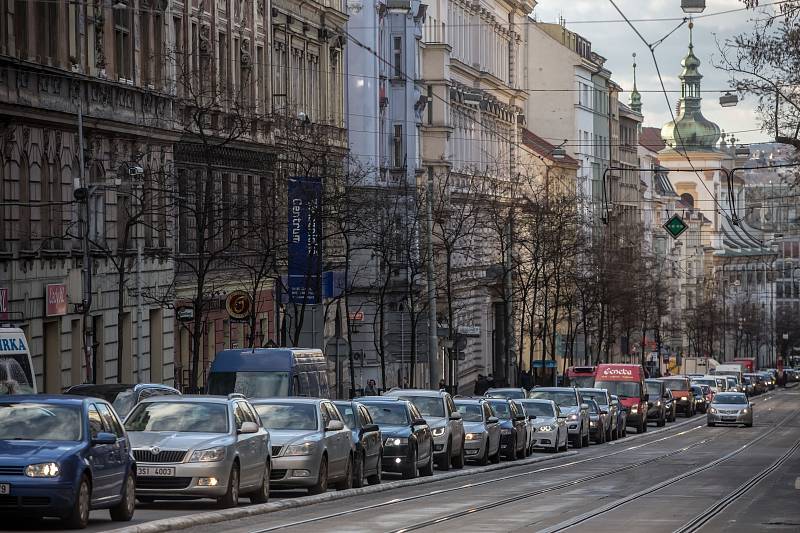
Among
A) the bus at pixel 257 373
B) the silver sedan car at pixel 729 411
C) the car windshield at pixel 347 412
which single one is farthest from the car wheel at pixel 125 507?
the silver sedan car at pixel 729 411

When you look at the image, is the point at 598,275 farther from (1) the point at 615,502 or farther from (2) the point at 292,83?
(1) the point at 615,502

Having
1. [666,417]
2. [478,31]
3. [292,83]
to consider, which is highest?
[478,31]

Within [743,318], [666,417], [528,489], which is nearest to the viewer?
[528,489]

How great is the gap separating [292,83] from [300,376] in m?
27.4

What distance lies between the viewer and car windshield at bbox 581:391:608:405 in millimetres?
58684

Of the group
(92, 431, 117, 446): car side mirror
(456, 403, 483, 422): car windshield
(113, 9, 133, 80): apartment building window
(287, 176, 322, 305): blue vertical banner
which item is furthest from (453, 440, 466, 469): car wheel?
(92, 431, 117, 446): car side mirror

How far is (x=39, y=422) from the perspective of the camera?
66.6ft

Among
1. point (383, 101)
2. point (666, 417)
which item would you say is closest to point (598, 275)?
point (666, 417)

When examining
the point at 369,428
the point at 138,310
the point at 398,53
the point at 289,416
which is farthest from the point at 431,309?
the point at 289,416

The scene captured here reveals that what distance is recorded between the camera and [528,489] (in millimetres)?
31016

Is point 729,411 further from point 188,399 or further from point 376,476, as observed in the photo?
point 188,399

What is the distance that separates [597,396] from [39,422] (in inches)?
1599

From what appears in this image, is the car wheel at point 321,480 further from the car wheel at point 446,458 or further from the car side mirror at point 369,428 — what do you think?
the car wheel at point 446,458

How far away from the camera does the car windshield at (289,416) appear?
28188 mm
